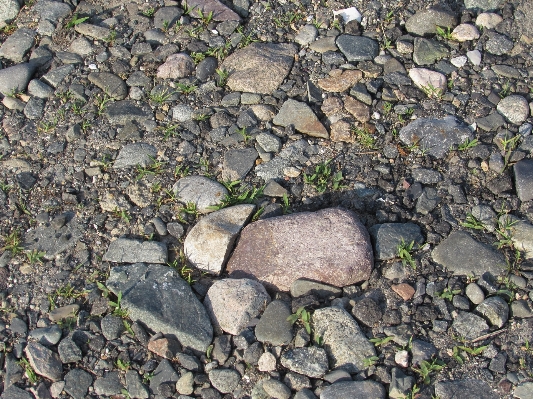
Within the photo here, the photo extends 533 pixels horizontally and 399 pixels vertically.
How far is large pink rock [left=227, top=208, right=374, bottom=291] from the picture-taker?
10.1ft

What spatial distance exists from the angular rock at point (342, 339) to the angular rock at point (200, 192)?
883 mm

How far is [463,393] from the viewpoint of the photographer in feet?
8.86

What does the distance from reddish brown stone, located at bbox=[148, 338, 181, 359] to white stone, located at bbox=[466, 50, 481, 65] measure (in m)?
2.58

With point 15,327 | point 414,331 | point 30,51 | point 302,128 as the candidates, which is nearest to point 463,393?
point 414,331

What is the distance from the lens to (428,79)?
3.90m

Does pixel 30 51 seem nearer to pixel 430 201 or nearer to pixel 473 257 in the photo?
pixel 430 201

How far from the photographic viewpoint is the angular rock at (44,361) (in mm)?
2857

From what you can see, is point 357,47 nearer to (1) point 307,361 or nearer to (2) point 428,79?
(2) point 428,79

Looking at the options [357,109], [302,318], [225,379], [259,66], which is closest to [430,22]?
[357,109]

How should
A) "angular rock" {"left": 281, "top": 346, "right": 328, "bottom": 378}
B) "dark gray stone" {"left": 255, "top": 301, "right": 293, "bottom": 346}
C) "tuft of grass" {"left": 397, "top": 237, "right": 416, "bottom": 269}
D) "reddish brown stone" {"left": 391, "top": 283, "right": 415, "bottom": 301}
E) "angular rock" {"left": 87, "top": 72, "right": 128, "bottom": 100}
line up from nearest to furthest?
"angular rock" {"left": 281, "top": 346, "right": 328, "bottom": 378} → "dark gray stone" {"left": 255, "top": 301, "right": 293, "bottom": 346} → "reddish brown stone" {"left": 391, "top": 283, "right": 415, "bottom": 301} → "tuft of grass" {"left": 397, "top": 237, "right": 416, "bottom": 269} → "angular rock" {"left": 87, "top": 72, "right": 128, "bottom": 100}

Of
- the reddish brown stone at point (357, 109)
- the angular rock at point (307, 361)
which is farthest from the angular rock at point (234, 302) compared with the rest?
the reddish brown stone at point (357, 109)

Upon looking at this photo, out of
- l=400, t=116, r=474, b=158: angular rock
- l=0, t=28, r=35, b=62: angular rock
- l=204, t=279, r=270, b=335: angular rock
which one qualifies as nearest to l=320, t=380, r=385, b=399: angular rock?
l=204, t=279, r=270, b=335: angular rock

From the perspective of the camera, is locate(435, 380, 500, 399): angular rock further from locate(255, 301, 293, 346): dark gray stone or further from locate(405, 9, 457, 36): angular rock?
locate(405, 9, 457, 36): angular rock

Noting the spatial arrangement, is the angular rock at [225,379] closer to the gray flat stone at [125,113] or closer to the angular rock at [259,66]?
the gray flat stone at [125,113]
